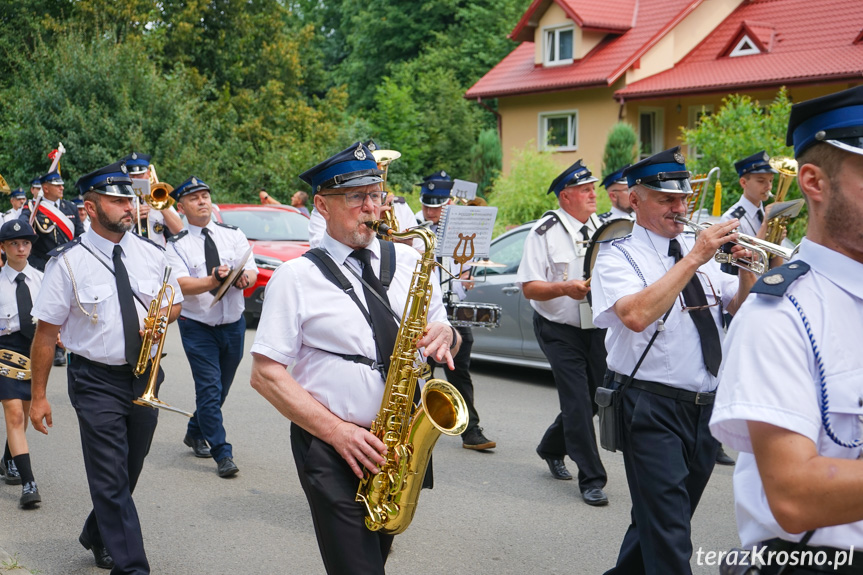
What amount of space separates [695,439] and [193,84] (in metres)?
27.3

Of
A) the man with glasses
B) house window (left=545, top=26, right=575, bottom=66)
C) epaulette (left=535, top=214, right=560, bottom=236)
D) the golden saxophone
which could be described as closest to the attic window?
house window (left=545, top=26, right=575, bottom=66)

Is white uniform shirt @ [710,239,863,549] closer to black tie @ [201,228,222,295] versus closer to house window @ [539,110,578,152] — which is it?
black tie @ [201,228,222,295]

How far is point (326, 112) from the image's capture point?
32.1 m

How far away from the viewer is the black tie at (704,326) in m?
3.96

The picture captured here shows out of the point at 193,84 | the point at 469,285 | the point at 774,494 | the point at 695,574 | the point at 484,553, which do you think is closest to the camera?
the point at 774,494

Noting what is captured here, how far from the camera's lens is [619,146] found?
26.2m

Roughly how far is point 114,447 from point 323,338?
6.26ft

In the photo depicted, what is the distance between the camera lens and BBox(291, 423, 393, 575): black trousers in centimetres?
326

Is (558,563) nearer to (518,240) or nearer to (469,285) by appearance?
(469,285)

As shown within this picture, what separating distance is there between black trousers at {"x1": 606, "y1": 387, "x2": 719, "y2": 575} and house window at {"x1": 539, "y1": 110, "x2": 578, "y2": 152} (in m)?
26.0

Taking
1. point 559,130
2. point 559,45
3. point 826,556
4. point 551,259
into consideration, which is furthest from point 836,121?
point 559,45

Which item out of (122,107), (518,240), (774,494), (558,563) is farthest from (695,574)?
(122,107)

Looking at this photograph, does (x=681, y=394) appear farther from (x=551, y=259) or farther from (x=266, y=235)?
(x=266, y=235)

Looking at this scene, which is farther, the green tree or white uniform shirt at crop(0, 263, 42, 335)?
the green tree
